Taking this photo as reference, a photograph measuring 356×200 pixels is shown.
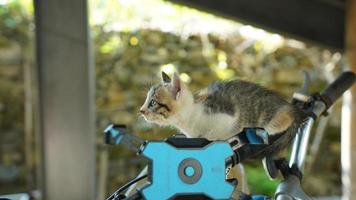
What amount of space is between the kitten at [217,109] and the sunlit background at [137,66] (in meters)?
2.73

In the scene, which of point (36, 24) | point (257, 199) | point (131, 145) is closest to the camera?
point (257, 199)

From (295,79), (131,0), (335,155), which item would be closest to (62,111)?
(131,0)

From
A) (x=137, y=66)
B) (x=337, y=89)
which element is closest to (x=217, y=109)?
(x=337, y=89)

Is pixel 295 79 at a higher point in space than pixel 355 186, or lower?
higher

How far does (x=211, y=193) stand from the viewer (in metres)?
→ 0.73

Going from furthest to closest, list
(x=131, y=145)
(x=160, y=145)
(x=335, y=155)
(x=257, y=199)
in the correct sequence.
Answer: (x=335, y=155) → (x=131, y=145) → (x=257, y=199) → (x=160, y=145)

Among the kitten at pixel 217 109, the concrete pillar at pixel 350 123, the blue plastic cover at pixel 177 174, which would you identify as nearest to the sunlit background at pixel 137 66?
the concrete pillar at pixel 350 123

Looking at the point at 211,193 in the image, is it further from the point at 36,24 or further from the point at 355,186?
the point at 355,186

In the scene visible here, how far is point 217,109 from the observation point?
1327mm

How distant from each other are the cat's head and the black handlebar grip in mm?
303

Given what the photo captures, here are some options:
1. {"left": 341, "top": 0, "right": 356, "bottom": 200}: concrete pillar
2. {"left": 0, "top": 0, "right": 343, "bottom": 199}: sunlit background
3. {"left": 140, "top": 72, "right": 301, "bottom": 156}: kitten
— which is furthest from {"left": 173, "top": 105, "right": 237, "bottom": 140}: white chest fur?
{"left": 0, "top": 0, "right": 343, "bottom": 199}: sunlit background

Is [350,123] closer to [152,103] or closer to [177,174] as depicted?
[152,103]

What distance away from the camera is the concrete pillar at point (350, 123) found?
98.1 inches

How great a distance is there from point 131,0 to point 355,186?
2.10m
